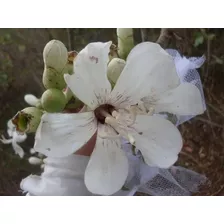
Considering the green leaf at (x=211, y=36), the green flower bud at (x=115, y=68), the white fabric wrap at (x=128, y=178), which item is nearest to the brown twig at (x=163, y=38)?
the white fabric wrap at (x=128, y=178)

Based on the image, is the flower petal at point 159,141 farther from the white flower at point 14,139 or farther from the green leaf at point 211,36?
the green leaf at point 211,36

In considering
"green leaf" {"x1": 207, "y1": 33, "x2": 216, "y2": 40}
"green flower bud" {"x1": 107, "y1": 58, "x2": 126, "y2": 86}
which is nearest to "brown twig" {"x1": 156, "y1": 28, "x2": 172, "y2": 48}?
"green flower bud" {"x1": 107, "y1": 58, "x2": 126, "y2": 86}

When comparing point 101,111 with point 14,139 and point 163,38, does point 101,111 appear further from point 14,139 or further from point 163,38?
point 14,139

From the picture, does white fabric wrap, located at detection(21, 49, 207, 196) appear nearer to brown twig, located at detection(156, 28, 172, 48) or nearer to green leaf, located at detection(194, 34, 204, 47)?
brown twig, located at detection(156, 28, 172, 48)

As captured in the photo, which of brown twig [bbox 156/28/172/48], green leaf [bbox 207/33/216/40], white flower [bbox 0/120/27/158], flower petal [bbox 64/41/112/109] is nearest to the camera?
flower petal [bbox 64/41/112/109]
